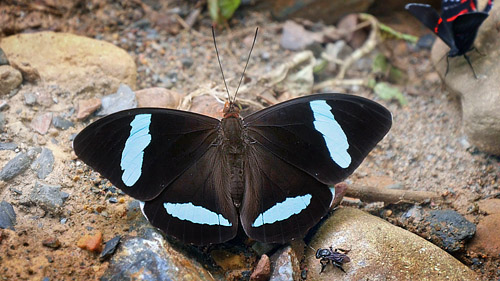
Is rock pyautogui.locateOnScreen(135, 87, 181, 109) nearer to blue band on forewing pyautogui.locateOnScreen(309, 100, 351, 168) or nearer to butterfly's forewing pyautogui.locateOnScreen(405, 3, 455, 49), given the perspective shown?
blue band on forewing pyautogui.locateOnScreen(309, 100, 351, 168)

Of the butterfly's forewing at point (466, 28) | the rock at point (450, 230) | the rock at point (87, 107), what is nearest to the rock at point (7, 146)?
A: the rock at point (87, 107)

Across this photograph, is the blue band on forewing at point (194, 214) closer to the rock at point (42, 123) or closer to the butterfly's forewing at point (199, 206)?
the butterfly's forewing at point (199, 206)

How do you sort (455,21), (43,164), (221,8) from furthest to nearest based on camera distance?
(221,8)
(455,21)
(43,164)

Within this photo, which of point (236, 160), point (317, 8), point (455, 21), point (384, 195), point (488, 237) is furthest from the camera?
point (317, 8)

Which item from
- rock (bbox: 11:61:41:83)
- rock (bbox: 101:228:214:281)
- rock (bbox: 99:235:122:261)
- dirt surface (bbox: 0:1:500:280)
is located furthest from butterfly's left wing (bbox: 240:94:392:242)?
rock (bbox: 11:61:41:83)

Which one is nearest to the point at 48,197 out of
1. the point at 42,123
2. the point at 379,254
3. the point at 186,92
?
the point at 42,123

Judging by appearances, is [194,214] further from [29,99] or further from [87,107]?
[29,99]
